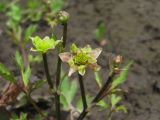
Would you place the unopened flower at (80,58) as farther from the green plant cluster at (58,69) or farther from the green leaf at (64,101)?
the green leaf at (64,101)

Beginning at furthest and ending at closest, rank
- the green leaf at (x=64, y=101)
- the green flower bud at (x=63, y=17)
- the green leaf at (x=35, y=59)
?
the green leaf at (x=35, y=59) → the green leaf at (x=64, y=101) → the green flower bud at (x=63, y=17)

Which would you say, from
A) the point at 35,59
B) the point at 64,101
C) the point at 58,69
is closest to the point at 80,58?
the point at 58,69

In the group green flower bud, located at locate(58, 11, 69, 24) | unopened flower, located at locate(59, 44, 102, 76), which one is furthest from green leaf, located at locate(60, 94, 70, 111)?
green flower bud, located at locate(58, 11, 69, 24)

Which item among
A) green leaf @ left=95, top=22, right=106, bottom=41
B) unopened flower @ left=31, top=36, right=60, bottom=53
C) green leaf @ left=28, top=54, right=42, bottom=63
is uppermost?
unopened flower @ left=31, top=36, right=60, bottom=53

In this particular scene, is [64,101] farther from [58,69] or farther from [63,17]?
[63,17]

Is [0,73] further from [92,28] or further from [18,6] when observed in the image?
[18,6]

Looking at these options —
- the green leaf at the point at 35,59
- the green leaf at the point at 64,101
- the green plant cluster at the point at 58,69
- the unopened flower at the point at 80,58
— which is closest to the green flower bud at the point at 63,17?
the green plant cluster at the point at 58,69

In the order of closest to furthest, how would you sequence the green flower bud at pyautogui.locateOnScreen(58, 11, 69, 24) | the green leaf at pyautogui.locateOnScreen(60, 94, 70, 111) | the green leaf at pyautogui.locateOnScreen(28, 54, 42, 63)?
1. the green flower bud at pyautogui.locateOnScreen(58, 11, 69, 24)
2. the green leaf at pyautogui.locateOnScreen(60, 94, 70, 111)
3. the green leaf at pyautogui.locateOnScreen(28, 54, 42, 63)

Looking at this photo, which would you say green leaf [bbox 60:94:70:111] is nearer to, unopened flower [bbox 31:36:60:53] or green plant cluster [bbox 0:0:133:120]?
green plant cluster [bbox 0:0:133:120]
